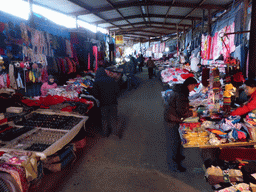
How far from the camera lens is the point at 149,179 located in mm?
3301

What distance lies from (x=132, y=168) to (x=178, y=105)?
5.23 ft

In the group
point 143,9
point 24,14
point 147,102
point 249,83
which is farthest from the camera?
point 143,9

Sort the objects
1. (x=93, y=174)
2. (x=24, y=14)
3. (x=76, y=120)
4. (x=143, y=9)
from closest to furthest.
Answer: (x=93, y=174) → (x=76, y=120) → (x=24, y=14) → (x=143, y=9)

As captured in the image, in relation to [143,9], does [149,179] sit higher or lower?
lower

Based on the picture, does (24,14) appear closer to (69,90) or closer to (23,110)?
(69,90)

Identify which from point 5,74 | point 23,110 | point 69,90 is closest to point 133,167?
point 23,110

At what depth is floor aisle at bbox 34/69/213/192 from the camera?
312cm

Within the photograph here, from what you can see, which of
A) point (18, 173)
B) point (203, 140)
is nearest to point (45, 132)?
point (18, 173)

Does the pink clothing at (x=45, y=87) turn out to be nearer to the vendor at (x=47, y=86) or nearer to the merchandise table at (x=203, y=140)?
the vendor at (x=47, y=86)

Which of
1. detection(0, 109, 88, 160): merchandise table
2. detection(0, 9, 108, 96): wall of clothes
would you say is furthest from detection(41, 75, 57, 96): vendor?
detection(0, 109, 88, 160): merchandise table

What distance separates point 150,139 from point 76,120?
208cm

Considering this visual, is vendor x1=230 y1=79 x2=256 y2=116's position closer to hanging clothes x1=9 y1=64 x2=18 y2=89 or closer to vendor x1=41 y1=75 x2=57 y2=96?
vendor x1=41 y1=75 x2=57 y2=96

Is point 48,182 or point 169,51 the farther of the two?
point 169,51

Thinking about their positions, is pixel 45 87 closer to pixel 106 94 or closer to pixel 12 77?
pixel 12 77
